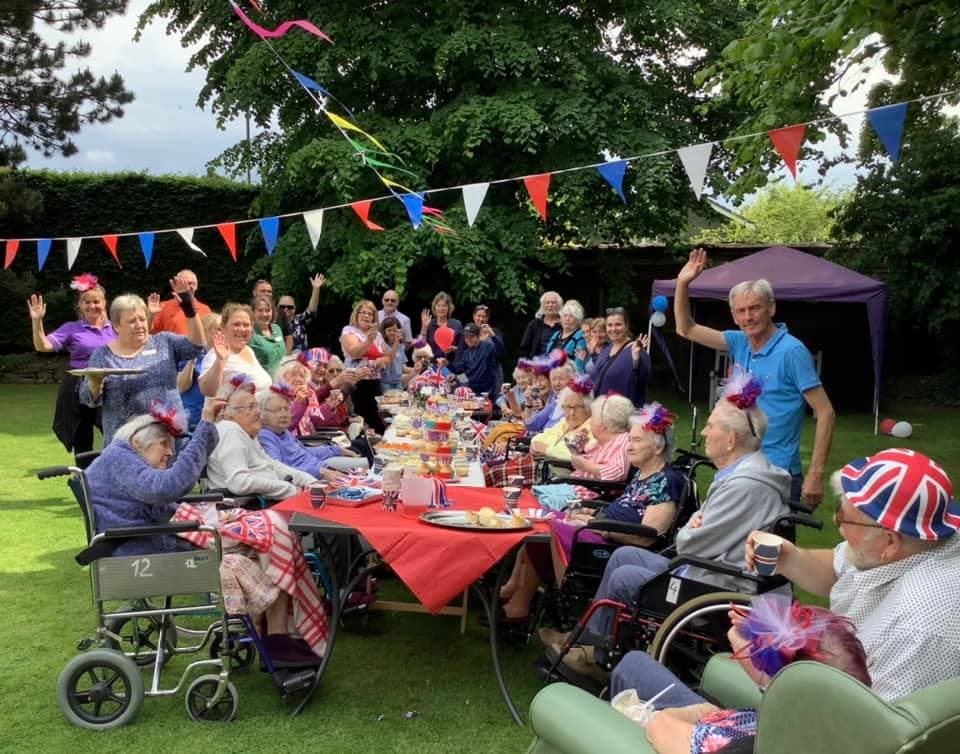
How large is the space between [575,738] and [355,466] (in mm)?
3260

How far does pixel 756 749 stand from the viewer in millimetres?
1527

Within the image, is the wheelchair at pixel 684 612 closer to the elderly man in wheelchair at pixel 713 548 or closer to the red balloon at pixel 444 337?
the elderly man in wheelchair at pixel 713 548

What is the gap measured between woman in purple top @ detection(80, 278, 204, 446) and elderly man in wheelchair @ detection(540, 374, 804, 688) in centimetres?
264

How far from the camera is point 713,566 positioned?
9.43 feet

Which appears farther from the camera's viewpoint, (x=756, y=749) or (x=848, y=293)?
(x=848, y=293)

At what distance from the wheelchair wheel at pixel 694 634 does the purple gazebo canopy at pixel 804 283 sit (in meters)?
8.66

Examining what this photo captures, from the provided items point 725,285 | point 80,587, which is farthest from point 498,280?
point 80,587

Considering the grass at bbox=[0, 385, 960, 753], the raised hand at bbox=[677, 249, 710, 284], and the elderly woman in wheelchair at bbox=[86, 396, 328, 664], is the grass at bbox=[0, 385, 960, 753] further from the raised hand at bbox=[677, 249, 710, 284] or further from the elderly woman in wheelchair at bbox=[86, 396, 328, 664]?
the raised hand at bbox=[677, 249, 710, 284]

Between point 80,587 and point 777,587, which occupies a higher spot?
point 777,587

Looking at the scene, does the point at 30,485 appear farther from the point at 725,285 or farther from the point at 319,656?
the point at 725,285

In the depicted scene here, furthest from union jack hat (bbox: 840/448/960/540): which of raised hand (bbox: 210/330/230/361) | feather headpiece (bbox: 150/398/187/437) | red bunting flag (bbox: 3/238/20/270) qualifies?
red bunting flag (bbox: 3/238/20/270)

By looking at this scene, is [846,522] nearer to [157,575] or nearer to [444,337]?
[157,575]

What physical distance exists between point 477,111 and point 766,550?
10012 mm

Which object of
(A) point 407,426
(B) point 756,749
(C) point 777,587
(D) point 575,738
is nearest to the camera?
(B) point 756,749
